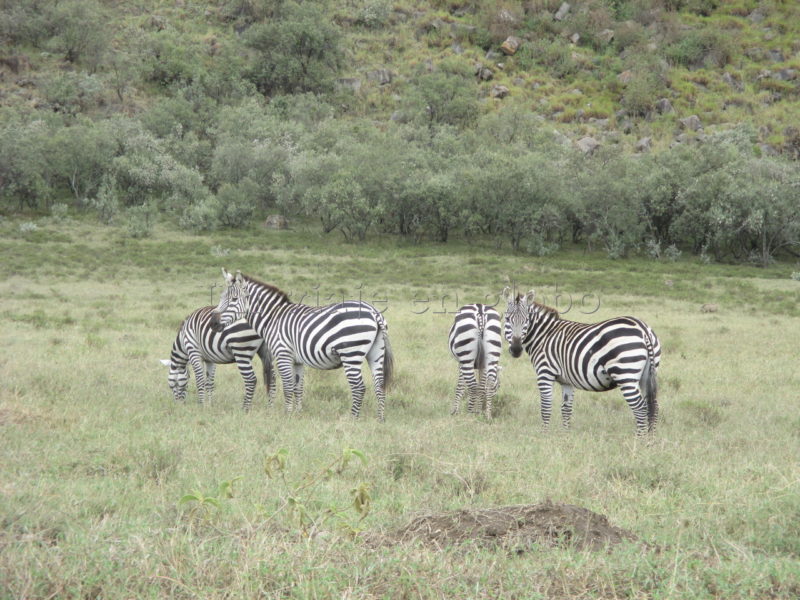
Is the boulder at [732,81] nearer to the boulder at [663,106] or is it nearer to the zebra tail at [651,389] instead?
the boulder at [663,106]

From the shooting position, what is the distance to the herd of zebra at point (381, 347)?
32.5ft

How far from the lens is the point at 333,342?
1092 cm

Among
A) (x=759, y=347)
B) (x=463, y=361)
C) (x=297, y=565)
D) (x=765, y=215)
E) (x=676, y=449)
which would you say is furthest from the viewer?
(x=765, y=215)

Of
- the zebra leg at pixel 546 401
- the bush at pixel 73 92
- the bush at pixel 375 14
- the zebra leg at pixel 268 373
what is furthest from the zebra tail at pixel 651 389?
the bush at pixel 375 14

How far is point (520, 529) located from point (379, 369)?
237 inches

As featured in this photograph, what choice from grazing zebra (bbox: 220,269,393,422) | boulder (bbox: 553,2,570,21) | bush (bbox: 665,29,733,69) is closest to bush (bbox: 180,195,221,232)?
grazing zebra (bbox: 220,269,393,422)

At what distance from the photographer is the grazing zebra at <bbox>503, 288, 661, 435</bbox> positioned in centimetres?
973

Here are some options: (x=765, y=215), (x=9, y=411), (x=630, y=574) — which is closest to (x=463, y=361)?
(x=9, y=411)

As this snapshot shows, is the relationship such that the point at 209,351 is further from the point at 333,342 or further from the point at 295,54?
the point at 295,54

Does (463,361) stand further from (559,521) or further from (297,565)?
(297,565)

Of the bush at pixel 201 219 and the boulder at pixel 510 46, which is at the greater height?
the boulder at pixel 510 46

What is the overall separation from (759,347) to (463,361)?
10.3m

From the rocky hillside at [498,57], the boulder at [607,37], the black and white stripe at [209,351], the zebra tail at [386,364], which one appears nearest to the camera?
the zebra tail at [386,364]

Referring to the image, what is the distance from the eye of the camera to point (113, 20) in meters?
80.1
